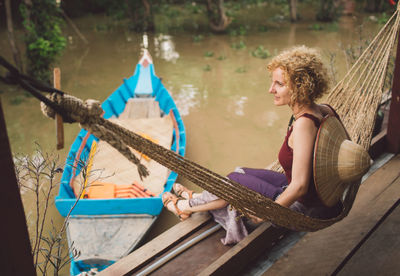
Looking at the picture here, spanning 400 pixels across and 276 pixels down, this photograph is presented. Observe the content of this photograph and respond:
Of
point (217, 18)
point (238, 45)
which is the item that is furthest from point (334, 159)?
point (217, 18)

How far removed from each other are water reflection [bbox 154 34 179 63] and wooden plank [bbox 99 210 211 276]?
6112 millimetres

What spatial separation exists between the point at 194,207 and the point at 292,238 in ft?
1.52

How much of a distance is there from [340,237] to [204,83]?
4869mm

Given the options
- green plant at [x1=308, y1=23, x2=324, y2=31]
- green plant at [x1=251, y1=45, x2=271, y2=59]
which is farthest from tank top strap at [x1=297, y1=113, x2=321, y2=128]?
green plant at [x1=308, y1=23, x2=324, y2=31]

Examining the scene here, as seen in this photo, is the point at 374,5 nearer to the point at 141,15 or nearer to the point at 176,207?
the point at 141,15

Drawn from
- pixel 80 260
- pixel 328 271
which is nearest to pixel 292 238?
pixel 328 271

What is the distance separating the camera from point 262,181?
1.54 meters

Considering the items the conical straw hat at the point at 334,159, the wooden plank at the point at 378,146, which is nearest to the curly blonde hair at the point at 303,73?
the conical straw hat at the point at 334,159

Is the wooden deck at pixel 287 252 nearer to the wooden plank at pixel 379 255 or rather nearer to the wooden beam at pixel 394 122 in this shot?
the wooden plank at pixel 379 255

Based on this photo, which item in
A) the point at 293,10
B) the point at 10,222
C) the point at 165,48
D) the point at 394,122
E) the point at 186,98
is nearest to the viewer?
the point at 10,222

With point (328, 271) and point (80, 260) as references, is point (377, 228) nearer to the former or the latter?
point (328, 271)

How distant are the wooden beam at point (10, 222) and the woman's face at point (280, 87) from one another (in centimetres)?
93

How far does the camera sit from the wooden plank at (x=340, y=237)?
1.39 m

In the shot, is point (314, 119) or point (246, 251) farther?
point (246, 251)
